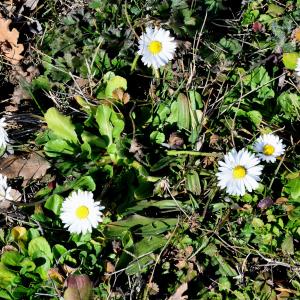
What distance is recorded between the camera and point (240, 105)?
2752 mm

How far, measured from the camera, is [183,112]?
270 cm

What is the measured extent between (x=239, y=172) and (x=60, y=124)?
2.79 feet

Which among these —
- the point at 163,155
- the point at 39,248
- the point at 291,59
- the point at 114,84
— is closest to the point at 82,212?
the point at 39,248

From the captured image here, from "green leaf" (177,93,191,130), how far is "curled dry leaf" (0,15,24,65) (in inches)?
37.5

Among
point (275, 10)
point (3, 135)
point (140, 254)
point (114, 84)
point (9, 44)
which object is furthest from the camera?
point (9, 44)

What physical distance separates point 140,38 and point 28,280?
1228 mm

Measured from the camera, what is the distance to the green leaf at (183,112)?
269 centimetres

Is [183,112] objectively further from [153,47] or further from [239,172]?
Answer: [239,172]

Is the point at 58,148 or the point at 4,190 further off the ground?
the point at 58,148

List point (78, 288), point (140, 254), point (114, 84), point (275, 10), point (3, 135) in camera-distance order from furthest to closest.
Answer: point (275, 10) → point (114, 84) → point (3, 135) → point (140, 254) → point (78, 288)

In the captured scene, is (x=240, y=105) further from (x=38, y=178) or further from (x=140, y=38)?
(x=38, y=178)

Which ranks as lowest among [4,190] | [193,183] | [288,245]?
[288,245]

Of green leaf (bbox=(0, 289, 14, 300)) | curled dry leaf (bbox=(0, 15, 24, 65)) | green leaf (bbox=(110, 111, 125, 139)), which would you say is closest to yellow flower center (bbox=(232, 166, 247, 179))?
green leaf (bbox=(110, 111, 125, 139))

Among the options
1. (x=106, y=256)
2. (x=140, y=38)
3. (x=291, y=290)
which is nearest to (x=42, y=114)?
(x=140, y=38)
